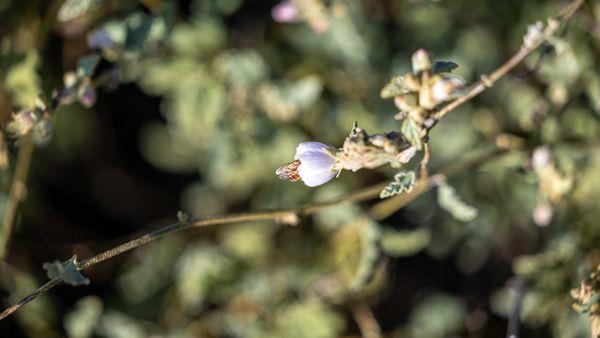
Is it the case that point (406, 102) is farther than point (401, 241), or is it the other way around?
point (401, 241)

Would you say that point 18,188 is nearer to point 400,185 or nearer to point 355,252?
point 355,252

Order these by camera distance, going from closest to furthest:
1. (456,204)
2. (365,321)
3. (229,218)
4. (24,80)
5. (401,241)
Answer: (229,218) < (456,204) < (24,80) < (401,241) < (365,321)

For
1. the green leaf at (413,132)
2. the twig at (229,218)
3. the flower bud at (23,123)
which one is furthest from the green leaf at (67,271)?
the green leaf at (413,132)

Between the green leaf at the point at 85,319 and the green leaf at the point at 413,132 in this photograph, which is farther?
the green leaf at the point at 85,319

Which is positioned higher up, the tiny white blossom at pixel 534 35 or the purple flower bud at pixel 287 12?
the purple flower bud at pixel 287 12

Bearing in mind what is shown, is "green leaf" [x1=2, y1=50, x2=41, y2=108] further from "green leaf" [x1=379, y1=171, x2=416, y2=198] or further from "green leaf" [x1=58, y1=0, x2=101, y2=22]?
"green leaf" [x1=379, y1=171, x2=416, y2=198]

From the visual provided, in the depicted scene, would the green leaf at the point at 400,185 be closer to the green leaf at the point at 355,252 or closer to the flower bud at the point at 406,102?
the flower bud at the point at 406,102

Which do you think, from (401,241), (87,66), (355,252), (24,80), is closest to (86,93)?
(87,66)
